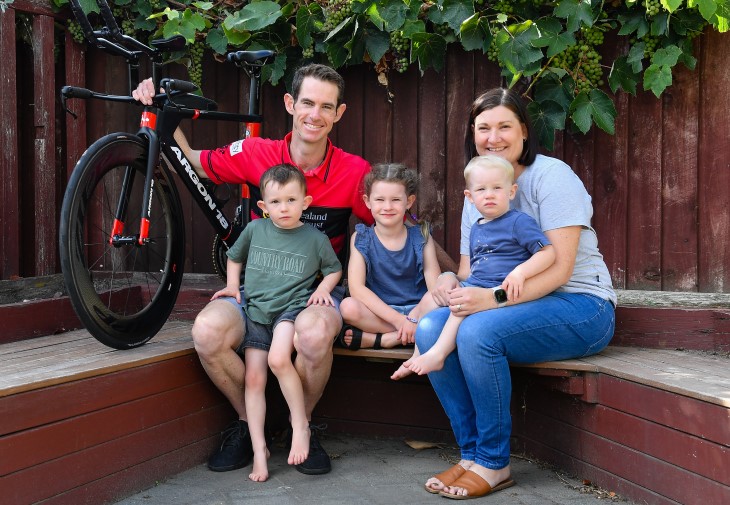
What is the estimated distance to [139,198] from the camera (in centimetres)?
402

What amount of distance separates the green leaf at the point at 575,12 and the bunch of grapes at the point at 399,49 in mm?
668

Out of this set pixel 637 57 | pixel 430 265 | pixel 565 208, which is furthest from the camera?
pixel 637 57

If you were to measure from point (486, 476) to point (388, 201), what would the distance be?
3.34 feet

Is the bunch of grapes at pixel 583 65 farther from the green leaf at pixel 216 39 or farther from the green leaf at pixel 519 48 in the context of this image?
the green leaf at pixel 216 39

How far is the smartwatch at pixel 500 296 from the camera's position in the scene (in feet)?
8.54

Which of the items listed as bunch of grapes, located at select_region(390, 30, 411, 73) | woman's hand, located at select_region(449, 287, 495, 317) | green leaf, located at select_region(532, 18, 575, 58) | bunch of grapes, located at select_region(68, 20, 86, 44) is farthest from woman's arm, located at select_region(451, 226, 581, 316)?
bunch of grapes, located at select_region(68, 20, 86, 44)

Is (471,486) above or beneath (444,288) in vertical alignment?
beneath

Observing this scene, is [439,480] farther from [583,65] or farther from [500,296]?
[583,65]

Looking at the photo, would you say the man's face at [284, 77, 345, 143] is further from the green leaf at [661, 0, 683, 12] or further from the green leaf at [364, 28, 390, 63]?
the green leaf at [661, 0, 683, 12]

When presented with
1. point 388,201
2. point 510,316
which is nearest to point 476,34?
point 388,201

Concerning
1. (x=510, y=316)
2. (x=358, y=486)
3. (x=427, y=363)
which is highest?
(x=510, y=316)

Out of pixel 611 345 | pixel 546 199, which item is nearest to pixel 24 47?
pixel 546 199

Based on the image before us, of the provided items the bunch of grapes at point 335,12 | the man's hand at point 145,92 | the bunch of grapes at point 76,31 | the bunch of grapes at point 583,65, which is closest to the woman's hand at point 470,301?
the bunch of grapes at point 583,65

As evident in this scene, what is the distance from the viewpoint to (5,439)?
2.14m
